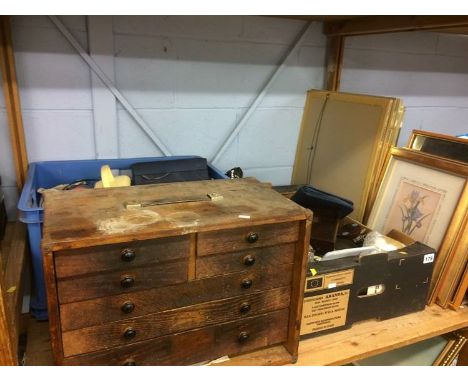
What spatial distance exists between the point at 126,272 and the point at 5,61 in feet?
2.44

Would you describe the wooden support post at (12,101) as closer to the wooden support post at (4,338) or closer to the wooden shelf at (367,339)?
the wooden support post at (4,338)

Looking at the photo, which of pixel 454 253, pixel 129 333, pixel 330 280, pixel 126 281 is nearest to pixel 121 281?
pixel 126 281

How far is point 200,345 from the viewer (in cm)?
84

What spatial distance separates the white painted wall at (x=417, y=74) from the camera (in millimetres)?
1557

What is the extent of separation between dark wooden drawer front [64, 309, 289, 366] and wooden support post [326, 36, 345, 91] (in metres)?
0.94

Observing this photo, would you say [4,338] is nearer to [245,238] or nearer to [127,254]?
[127,254]

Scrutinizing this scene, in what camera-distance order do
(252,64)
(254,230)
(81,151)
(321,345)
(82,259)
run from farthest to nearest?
(252,64) → (81,151) → (321,345) → (254,230) → (82,259)

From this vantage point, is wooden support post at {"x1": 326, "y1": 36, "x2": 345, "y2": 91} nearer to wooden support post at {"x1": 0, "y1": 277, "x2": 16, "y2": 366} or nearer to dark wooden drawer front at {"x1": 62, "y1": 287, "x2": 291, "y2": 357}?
dark wooden drawer front at {"x1": 62, "y1": 287, "x2": 291, "y2": 357}

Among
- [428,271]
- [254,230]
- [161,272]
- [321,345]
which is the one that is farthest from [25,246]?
[428,271]

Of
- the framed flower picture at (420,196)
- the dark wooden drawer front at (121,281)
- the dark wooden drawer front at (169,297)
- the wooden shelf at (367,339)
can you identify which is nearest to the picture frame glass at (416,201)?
the framed flower picture at (420,196)

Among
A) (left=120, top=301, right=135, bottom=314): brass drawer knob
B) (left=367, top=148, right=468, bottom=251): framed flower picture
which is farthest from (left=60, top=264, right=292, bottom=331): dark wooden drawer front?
(left=367, top=148, right=468, bottom=251): framed flower picture

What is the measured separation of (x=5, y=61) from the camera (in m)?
1.07

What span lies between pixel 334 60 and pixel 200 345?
1.12 metres

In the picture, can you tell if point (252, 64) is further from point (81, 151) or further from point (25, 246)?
point (25, 246)
